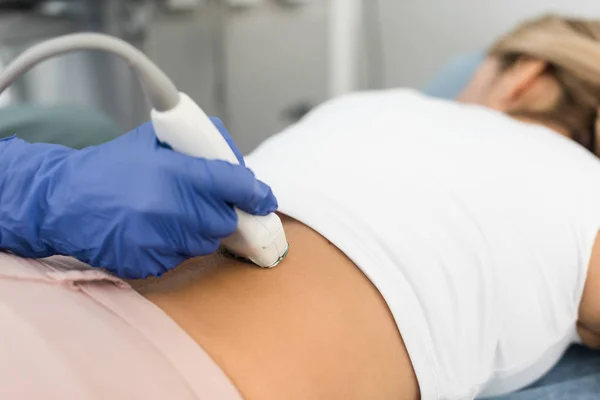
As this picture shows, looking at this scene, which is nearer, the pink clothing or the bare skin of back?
the pink clothing

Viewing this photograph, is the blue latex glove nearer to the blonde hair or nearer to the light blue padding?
the blonde hair

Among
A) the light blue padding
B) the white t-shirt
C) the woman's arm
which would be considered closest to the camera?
the white t-shirt

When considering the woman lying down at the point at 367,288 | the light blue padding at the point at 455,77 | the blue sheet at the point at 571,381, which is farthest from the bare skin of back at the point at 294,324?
the light blue padding at the point at 455,77

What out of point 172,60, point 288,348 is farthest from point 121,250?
point 172,60

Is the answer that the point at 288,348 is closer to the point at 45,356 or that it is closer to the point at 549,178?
the point at 45,356

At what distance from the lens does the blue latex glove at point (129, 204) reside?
1.89 ft

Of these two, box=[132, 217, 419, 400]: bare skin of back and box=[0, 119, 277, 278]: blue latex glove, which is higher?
box=[0, 119, 277, 278]: blue latex glove

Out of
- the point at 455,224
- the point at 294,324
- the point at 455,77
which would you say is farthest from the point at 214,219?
the point at 455,77

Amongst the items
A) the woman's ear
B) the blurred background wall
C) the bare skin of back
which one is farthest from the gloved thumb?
the blurred background wall

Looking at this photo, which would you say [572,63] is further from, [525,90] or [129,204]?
[129,204]

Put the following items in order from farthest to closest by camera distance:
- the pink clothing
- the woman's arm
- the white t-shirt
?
the woman's arm, the white t-shirt, the pink clothing

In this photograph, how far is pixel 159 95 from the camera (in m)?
0.57

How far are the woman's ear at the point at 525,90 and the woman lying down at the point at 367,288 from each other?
0.17 metres

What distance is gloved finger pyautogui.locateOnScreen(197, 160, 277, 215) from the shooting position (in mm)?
593
